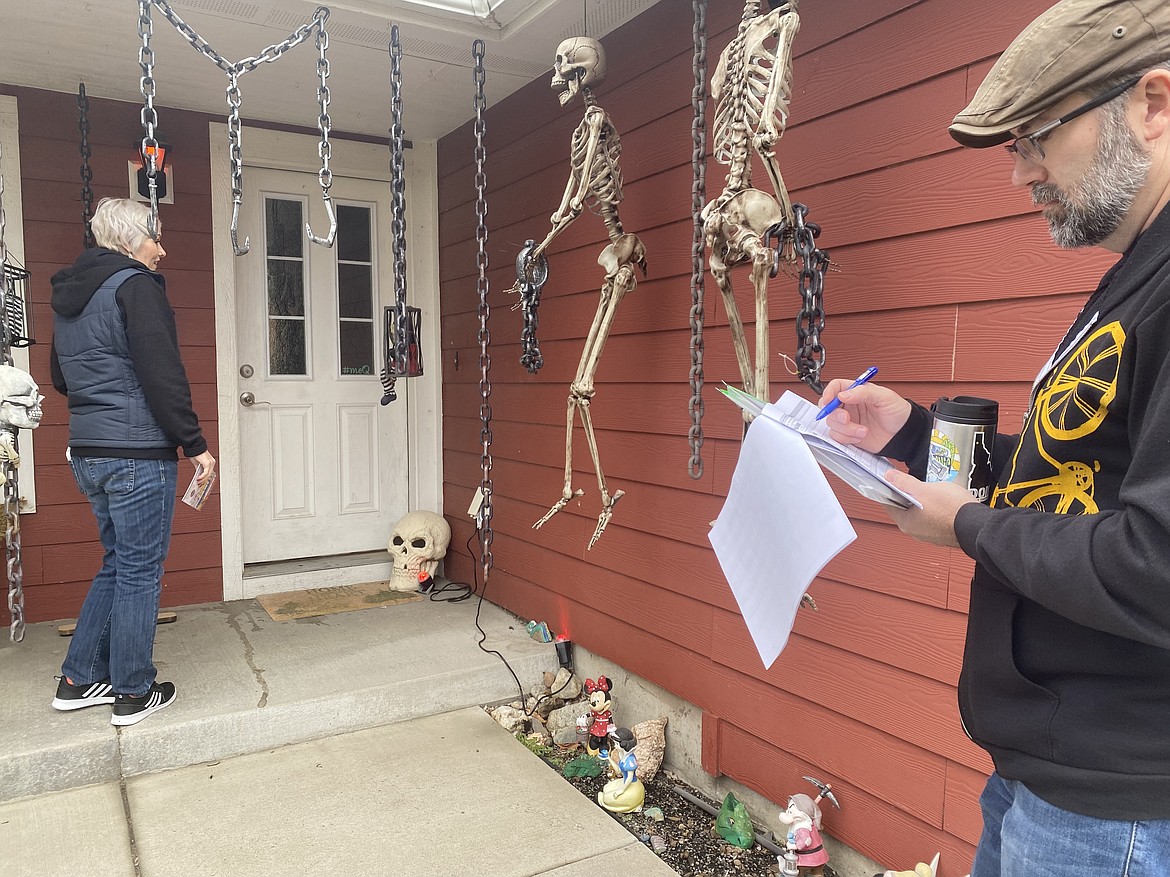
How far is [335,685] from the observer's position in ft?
9.75

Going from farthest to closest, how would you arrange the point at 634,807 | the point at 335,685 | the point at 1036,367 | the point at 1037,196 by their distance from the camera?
the point at 335,685 < the point at 634,807 < the point at 1036,367 < the point at 1037,196

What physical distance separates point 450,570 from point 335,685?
4.90 ft

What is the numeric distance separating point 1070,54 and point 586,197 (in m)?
1.73

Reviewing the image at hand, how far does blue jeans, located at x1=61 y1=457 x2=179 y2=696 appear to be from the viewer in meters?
2.55

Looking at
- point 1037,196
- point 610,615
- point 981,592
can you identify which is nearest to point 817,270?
point 1037,196

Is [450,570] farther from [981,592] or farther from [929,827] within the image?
[981,592]

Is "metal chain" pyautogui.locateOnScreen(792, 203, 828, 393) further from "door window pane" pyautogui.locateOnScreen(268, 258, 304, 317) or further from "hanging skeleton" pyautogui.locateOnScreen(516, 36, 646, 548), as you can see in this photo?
"door window pane" pyautogui.locateOnScreen(268, 258, 304, 317)

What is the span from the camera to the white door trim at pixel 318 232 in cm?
390

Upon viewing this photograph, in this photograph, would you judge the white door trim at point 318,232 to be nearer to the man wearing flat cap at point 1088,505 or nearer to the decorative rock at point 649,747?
the decorative rock at point 649,747

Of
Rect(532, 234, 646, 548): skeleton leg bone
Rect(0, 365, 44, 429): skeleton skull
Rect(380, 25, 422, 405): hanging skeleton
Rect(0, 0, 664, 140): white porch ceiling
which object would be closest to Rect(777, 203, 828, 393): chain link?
Rect(532, 234, 646, 548): skeleton leg bone

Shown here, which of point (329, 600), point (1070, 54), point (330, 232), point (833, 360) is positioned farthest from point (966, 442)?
point (329, 600)

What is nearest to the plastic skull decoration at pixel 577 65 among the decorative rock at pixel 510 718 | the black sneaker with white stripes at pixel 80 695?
the decorative rock at pixel 510 718

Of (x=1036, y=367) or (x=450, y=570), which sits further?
(x=450, y=570)

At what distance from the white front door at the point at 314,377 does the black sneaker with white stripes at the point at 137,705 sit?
145cm
